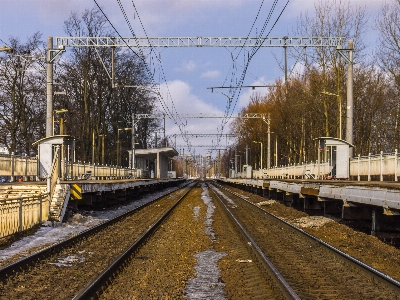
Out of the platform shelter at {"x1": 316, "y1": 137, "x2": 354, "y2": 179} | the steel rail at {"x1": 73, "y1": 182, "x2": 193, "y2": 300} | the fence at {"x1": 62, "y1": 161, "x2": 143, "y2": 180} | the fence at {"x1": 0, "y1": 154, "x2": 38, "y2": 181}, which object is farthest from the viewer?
the fence at {"x1": 62, "y1": 161, "x2": 143, "y2": 180}

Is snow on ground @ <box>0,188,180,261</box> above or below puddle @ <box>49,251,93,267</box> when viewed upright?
above

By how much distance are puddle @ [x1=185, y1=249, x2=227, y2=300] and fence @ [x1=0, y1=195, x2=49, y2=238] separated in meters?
4.70

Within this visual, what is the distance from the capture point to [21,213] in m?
14.6

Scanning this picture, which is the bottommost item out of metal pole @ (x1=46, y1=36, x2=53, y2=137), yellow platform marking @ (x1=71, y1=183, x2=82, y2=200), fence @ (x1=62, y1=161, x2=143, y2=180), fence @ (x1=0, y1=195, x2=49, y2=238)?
fence @ (x1=0, y1=195, x2=49, y2=238)

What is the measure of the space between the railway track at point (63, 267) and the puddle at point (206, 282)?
1.58m

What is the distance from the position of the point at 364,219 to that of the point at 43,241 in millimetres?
8960

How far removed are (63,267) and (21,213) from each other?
4.75 meters

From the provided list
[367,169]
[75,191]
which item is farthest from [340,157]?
[75,191]

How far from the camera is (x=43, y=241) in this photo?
548 inches

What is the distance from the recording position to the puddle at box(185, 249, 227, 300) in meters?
8.13

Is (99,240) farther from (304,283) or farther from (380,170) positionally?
(380,170)

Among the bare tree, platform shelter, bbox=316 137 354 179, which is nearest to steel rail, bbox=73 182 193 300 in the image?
platform shelter, bbox=316 137 354 179

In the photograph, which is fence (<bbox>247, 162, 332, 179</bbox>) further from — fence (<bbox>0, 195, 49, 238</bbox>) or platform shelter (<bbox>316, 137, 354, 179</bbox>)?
fence (<bbox>0, 195, 49, 238</bbox>)

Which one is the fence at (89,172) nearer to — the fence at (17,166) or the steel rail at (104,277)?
the fence at (17,166)
